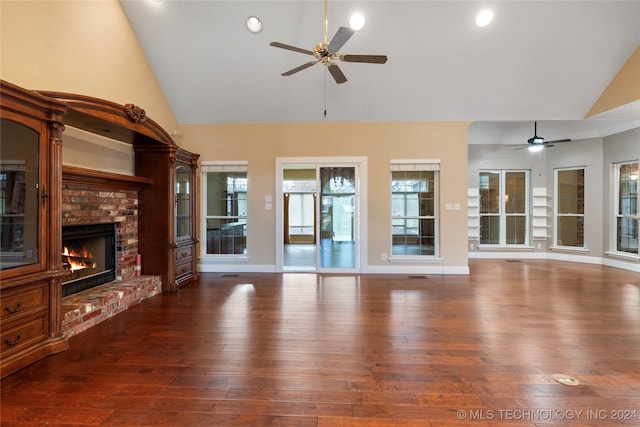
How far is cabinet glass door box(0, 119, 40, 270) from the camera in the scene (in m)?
2.35

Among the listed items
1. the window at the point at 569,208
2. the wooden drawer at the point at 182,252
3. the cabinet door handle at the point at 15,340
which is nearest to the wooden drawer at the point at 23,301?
the cabinet door handle at the point at 15,340

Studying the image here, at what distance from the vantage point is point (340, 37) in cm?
285

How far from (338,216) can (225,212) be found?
219 centimetres

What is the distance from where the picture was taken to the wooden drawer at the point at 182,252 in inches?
189

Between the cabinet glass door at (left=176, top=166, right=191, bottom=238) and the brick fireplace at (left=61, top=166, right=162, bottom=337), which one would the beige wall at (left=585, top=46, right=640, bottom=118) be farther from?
the brick fireplace at (left=61, top=166, right=162, bottom=337)

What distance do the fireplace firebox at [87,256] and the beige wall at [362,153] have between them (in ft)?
7.60

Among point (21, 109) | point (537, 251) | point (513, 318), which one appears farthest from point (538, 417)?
point (537, 251)

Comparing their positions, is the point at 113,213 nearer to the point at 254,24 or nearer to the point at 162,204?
the point at 162,204

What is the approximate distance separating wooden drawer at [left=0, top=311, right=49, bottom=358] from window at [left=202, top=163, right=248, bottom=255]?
138 inches

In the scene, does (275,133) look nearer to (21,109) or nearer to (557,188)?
(21,109)

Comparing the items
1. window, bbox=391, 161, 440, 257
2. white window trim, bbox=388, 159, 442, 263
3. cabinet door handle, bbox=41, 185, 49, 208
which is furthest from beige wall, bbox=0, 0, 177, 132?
window, bbox=391, 161, 440, 257

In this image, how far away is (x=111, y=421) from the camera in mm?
1791

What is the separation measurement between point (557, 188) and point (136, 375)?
899cm

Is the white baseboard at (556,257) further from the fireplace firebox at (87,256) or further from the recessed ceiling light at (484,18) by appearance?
the fireplace firebox at (87,256)
